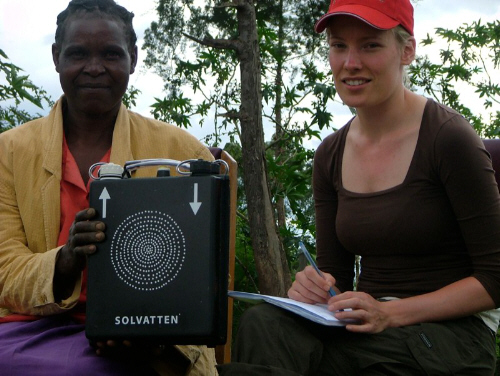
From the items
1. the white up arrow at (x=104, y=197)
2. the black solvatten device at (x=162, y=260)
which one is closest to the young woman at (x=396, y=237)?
the black solvatten device at (x=162, y=260)

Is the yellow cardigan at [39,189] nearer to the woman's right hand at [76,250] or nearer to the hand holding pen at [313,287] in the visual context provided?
the woman's right hand at [76,250]

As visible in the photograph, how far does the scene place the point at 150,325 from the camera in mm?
1714

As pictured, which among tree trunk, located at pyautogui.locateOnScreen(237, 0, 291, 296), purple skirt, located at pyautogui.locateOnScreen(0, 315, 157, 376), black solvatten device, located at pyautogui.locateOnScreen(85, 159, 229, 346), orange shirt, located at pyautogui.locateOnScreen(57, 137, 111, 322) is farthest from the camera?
tree trunk, located at pyautogui.locateOnScreen(237, 0, 291, 296)

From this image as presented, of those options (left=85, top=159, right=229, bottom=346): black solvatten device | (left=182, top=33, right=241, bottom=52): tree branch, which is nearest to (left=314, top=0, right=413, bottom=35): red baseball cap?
(left=85, top=159, right=229, bottom=346): black solvatten device

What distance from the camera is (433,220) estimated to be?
6.53 feet

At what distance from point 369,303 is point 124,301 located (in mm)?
615

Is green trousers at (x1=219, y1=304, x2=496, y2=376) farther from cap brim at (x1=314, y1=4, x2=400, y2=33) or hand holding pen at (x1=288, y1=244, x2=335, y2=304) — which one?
cap brim at (x1=314, y1=4, x2=400, y2=33)

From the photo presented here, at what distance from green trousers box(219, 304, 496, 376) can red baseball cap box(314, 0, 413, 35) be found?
0.83 metres

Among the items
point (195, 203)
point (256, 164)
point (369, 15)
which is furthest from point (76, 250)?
point (256, 164)

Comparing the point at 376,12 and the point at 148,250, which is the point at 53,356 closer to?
the point at 148,250

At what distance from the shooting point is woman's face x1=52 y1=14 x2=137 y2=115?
7.73ft

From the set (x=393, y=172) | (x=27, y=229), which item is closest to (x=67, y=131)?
(x=27, y=229)

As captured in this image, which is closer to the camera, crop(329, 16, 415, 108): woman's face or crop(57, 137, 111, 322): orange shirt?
crop(329, 16, 415, 108): woman's face

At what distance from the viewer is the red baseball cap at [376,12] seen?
2.03 meters
